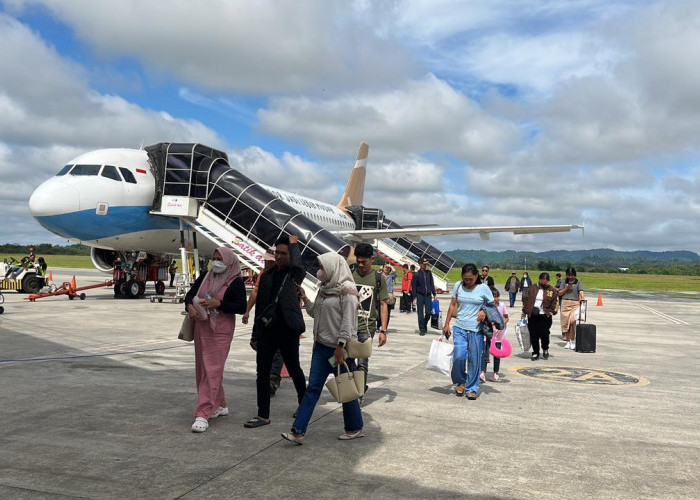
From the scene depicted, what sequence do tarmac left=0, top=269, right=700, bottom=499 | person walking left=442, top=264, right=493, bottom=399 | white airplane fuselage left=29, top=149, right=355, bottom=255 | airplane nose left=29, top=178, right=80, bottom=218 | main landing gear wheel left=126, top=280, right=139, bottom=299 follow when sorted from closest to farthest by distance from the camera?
tarmac left=0, top=269, right=700, bottom=499, person walking left=442, top=264, right=493, bottom=399, airplane nose left=29, top=178, right=80, bottom=218, white airplane fuselage left=29, top=149, right=355, bottom=255, main landing gear wheel left=126, top=280, right=139, bottom=299

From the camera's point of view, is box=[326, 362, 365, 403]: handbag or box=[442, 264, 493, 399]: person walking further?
box=[442, 264, 493, 399]: person walking

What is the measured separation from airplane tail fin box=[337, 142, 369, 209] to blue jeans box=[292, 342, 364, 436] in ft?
126

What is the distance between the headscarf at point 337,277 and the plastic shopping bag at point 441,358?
2.47 m

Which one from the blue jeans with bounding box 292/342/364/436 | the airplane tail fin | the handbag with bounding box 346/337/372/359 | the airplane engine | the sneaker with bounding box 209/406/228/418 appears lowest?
the sneaker with bounding box 209/406/228/418

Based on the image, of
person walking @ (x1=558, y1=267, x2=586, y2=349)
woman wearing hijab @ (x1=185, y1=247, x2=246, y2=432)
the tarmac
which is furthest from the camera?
person walking @ (x1=558, y1=267, x2=586, y2=349)

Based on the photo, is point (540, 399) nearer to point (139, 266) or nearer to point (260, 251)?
point (260, 251)

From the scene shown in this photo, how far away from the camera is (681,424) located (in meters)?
6.64

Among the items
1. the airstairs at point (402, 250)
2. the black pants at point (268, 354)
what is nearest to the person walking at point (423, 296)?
the black pants at point (268, 354)

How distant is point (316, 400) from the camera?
569cm

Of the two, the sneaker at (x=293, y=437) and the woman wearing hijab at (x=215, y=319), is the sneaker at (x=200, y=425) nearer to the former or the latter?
the woman wearing hijab at (x=215, y=319)

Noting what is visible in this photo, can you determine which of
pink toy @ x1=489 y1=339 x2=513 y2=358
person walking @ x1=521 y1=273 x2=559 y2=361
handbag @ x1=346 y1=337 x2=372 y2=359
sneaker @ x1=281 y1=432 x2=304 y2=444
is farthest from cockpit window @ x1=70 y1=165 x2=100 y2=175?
sneaker @ x1=281 y1=432 x2=304 y2=444

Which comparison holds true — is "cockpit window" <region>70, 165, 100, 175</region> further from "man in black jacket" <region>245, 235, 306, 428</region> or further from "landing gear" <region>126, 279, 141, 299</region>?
"man in black jacket" <region>245, 235, 306, 428</region>

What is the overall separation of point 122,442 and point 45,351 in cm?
592

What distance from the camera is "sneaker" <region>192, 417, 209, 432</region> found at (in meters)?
5.81
